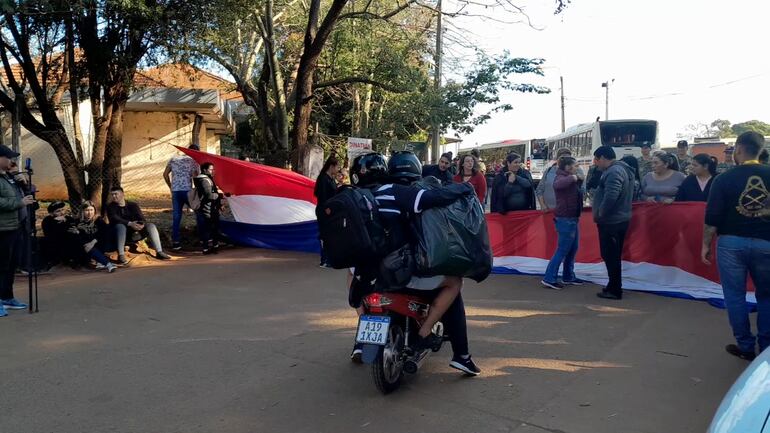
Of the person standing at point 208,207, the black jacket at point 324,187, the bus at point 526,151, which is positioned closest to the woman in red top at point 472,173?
the black jacket at point 324,187

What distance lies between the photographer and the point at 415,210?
167 inches

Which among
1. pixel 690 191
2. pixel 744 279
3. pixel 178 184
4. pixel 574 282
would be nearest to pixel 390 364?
pixel 744 279

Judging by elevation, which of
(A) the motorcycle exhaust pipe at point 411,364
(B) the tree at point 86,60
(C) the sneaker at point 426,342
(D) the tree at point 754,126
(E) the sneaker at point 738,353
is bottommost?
(E) the sneaker at point 738,353

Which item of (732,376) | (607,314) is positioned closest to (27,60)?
(607,314)

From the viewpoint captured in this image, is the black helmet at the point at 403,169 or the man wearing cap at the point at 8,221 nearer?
the black helmet at the point at 403,169

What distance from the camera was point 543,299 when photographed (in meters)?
7.37

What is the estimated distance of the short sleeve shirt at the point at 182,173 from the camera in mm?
10766

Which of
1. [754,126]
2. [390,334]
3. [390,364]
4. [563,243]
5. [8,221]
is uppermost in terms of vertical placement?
[754,126]

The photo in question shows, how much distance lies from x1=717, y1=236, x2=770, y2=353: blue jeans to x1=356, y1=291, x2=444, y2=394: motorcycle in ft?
8.52

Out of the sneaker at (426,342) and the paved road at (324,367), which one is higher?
the sneaker at (426,342)

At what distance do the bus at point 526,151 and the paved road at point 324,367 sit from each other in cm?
2460

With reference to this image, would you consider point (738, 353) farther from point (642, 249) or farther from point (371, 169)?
point (371, 169)

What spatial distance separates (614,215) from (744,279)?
230 centimetres

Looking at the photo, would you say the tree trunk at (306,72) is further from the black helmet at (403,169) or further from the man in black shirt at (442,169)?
the black helmet at (403,169)
